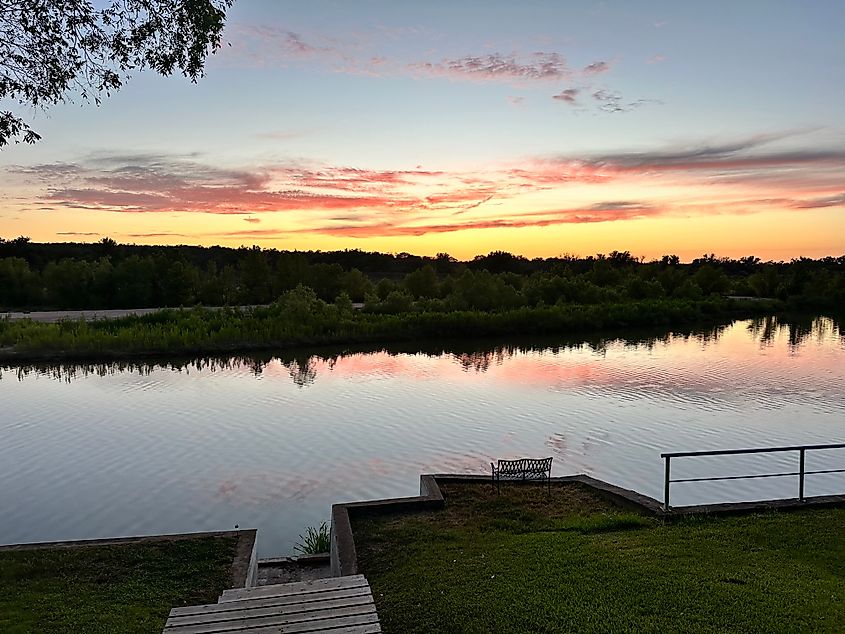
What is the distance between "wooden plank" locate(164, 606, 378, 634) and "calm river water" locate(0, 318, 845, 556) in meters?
5.50

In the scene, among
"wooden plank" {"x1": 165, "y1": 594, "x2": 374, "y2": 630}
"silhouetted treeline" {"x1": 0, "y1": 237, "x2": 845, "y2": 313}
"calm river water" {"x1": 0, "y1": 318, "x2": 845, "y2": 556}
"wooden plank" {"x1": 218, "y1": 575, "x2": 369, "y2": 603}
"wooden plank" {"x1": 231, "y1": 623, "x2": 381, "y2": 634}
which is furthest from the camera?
"silhouetted treeline" {"x1": 0, "y1": 237, "x2": 845, "y2": 313}

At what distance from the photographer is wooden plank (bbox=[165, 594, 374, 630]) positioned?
4.23 m

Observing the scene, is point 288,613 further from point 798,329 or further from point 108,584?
point 798,329

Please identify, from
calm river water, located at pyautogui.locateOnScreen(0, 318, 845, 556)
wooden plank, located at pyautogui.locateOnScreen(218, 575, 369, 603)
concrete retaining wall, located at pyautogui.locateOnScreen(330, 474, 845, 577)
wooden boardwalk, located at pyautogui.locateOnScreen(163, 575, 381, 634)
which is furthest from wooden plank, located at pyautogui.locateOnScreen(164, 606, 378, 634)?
calm river water, located at pyautogui.locateOnScreen(0, 318, 845, 556)

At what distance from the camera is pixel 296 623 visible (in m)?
4.18

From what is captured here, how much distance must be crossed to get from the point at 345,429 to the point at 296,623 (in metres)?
12.0

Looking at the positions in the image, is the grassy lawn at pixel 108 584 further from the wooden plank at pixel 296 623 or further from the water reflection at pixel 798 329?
the water reflection at pixel 798 329

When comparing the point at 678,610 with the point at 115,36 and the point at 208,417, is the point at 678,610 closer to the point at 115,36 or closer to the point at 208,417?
the point at 115,36

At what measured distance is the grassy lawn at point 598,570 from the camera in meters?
5.49

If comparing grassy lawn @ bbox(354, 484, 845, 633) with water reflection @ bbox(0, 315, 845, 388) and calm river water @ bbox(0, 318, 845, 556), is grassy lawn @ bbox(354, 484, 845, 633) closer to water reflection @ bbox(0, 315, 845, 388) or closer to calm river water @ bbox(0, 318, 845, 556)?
calm river water @ bbox(0, 318, 845, 556)

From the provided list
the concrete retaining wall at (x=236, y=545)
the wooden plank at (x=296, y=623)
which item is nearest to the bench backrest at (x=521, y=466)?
the concrete retaining wall at (x=236, y=545)

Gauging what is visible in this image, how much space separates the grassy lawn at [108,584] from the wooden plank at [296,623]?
1.94 metres

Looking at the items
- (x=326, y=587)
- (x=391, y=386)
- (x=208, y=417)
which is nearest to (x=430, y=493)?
(x=326, y=587)

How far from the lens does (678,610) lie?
5559 mm
